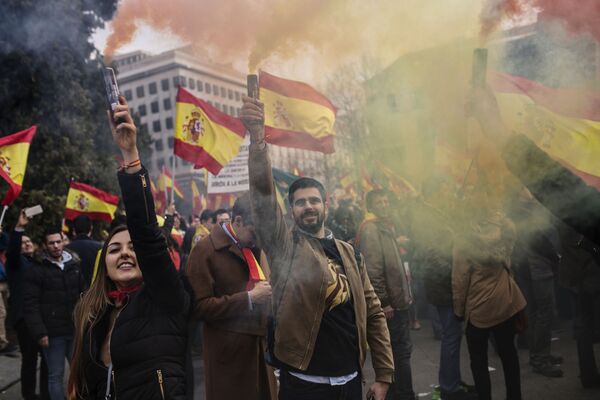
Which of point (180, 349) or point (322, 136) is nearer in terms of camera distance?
point (180, 349)

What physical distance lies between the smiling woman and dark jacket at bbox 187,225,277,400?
89 centimetres

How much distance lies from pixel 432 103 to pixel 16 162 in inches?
222

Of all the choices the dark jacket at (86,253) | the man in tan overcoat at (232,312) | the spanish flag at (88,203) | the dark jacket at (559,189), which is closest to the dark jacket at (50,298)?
the dark jacket at (86,253)

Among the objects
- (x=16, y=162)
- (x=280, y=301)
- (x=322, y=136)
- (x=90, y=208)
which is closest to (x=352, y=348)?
(x=280, y=301)

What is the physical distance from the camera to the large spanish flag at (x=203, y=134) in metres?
9.56

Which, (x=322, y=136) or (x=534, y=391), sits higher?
(x=322, y=136)

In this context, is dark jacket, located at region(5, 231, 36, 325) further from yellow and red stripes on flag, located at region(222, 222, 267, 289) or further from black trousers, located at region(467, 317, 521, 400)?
black trousers, located at region(467, 317, 521, 400)

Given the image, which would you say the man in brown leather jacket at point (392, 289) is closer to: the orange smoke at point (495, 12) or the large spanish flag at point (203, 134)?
the orange smoke at point (495, 12)

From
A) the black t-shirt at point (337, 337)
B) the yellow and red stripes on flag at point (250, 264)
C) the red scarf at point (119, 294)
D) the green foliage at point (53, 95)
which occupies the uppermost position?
the green foliage at point (53, 95)

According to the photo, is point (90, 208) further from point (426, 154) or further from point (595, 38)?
point (595, 38)

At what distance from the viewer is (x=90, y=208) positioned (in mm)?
10758

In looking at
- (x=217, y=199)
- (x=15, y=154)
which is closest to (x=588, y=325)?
(x=15, y=154)

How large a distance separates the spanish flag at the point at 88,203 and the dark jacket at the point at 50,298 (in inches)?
166

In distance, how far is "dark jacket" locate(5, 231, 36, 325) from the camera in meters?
6.93
